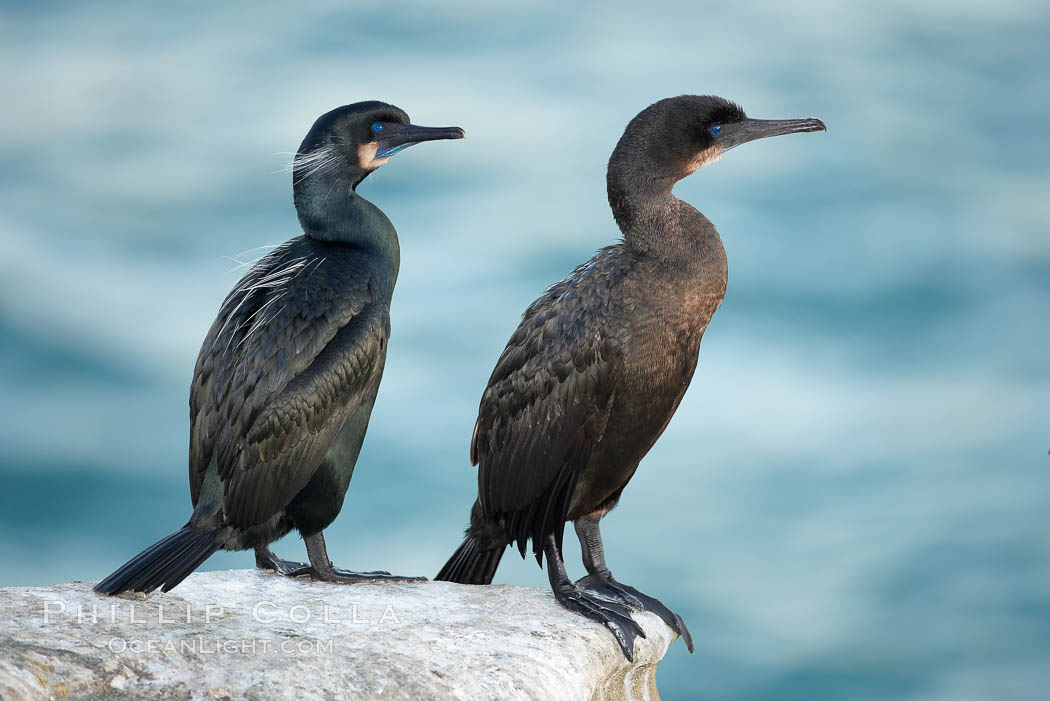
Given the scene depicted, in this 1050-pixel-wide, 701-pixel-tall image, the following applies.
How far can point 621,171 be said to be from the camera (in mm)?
5355

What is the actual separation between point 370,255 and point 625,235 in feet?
3.83

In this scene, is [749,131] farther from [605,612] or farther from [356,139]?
[605,612]

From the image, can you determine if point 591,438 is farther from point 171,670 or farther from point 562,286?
point 171,670

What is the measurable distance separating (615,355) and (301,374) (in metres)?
1.35

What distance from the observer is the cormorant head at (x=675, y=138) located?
5.31 meters

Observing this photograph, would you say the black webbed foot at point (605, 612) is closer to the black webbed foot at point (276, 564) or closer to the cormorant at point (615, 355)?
the cormorant at point (615, 355)

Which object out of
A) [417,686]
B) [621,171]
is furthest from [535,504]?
[621,171]

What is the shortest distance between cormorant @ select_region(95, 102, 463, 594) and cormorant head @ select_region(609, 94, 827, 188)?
1.12 m

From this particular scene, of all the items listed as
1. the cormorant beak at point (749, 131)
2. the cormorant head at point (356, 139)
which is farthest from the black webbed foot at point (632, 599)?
the cormorant head at point (356, 139)

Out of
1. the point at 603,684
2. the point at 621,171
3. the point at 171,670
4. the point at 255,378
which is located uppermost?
the point at 621,171

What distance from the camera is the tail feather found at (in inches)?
193

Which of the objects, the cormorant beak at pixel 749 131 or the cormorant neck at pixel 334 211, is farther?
the cormorant neck at pixel 334 211

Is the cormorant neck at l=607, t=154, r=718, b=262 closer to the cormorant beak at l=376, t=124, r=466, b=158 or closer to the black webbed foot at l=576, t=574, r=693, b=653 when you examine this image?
the cormorant beak at l=376, t=124, r=466, b=158

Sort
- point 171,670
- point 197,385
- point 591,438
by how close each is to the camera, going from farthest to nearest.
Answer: point 197,385 < point 591,438 < point 171,670
